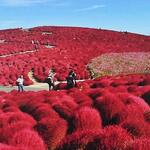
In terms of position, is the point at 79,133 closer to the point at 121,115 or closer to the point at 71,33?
the point at 121,115

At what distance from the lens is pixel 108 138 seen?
6.17m

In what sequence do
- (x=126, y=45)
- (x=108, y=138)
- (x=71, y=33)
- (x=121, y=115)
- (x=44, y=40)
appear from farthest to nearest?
(x=71, y=33)
(x=44, y=40)
(x=126, y=45)
(x=121, y=115)
(x=108, y=138)

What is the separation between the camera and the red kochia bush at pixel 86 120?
796 cm

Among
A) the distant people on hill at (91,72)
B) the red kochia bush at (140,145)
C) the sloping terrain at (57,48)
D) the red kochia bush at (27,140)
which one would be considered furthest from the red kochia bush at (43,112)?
the distant people on hill at (91,72)

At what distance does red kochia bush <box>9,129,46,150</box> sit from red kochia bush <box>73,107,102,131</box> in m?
1.20

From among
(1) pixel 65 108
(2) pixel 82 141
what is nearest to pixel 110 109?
(1) pixel 65 108

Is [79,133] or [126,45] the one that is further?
[126,45]

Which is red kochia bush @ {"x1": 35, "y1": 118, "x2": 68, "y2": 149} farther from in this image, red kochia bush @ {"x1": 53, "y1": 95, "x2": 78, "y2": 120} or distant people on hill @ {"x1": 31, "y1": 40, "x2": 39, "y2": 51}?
distant people on hill @ {"x1": 31, "y1": 40, "x2": 39, "y2": 51}

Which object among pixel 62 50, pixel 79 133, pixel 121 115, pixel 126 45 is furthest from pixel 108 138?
pixel 126 45

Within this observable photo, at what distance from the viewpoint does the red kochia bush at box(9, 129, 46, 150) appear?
21.6 ft

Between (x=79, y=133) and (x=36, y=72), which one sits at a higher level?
(x=79, y=133)

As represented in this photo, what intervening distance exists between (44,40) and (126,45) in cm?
1311

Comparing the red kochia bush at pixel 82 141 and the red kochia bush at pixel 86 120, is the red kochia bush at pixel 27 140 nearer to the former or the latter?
the red kochia bush at pixel 82 141

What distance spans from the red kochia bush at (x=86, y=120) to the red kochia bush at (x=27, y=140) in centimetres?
120
